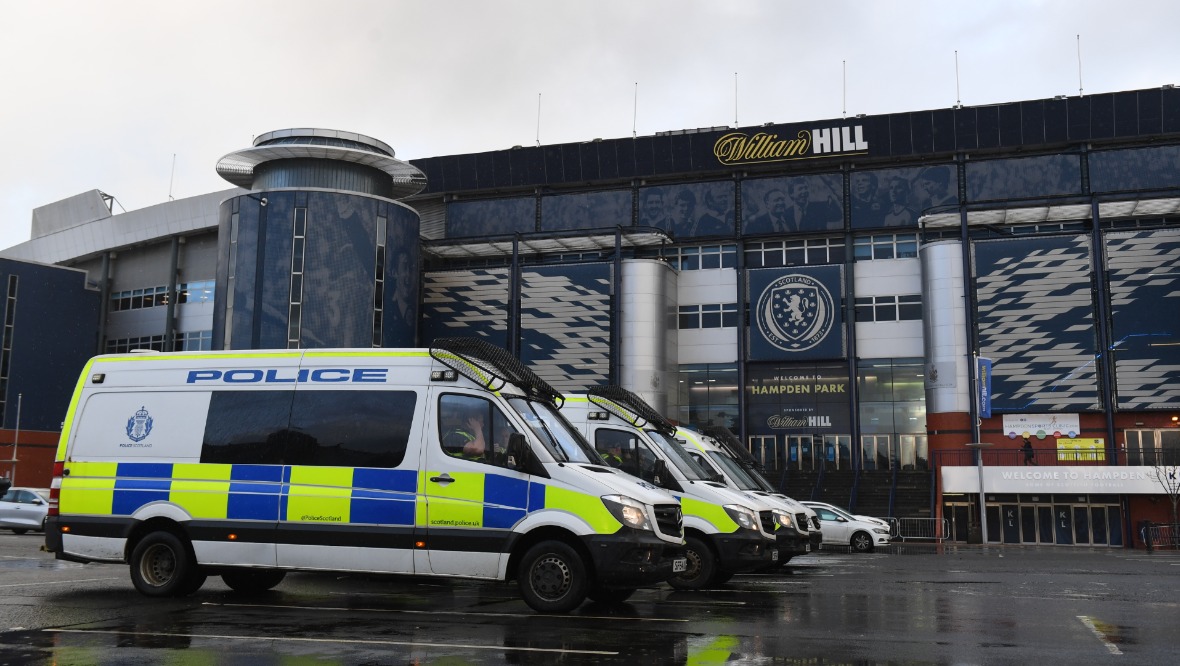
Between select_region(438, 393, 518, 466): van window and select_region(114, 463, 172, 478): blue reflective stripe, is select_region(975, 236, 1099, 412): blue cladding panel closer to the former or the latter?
select_region(438, 393, 518, 466): van window

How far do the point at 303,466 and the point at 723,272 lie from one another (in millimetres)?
37888

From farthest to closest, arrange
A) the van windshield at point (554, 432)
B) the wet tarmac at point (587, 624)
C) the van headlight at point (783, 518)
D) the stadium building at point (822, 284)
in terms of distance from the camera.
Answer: the stadium building at point (822, 284), the van headlight at point (783, 518), the van windshield at point (554, 432), the wet tarmac at point (587, 624)

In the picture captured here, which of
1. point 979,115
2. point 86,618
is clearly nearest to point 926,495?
point 979,115

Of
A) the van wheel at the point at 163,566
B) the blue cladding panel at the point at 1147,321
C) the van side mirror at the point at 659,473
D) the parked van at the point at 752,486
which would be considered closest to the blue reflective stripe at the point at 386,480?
the van wheel at the point at 163,566

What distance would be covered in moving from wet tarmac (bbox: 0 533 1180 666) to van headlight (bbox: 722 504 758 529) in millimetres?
870

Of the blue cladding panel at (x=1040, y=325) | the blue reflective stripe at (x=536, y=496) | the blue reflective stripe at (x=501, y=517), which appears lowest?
the blue reflective stripe at (x=501, y=517)

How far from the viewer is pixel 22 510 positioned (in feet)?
93.6

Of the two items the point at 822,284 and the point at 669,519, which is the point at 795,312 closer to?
the point at 822,284

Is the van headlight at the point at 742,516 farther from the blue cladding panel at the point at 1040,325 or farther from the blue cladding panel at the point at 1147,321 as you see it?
the blue cladding panel at the point at 1147,321

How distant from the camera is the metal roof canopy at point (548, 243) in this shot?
4769 cm

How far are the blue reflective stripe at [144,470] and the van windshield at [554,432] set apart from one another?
4189mm

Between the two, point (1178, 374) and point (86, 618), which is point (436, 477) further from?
point (1178, 374)

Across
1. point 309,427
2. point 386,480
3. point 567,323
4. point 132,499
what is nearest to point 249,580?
point 132,499

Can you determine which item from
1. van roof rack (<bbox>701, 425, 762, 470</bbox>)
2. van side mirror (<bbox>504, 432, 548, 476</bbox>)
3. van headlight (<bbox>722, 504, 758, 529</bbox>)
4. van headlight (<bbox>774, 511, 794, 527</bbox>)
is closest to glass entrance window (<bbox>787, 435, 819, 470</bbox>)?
van roof rack (<bbox>701, 425, 762, 470</bbox>)
